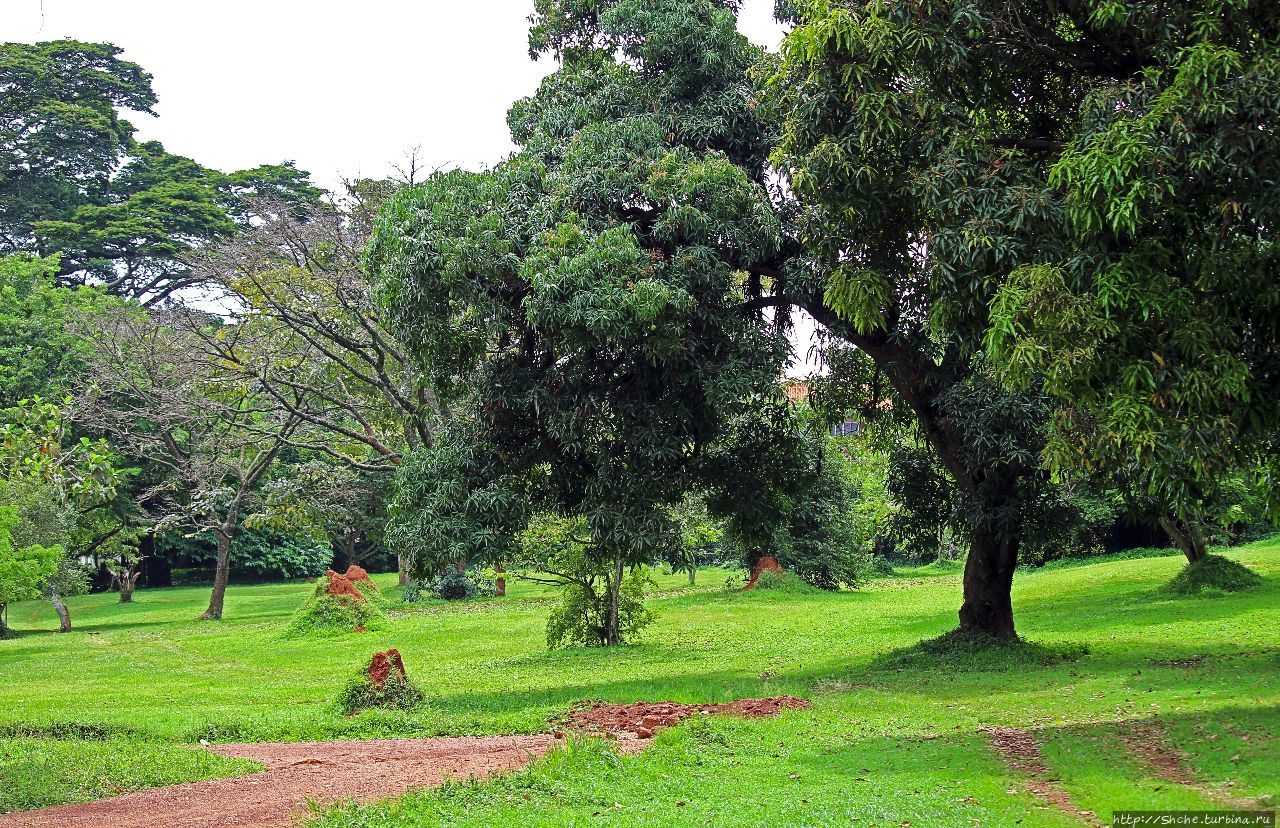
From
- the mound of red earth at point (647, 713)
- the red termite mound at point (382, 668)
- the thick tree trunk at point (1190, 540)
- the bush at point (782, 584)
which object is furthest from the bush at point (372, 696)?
the bush at point (782, 584)

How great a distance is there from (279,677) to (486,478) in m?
6.71

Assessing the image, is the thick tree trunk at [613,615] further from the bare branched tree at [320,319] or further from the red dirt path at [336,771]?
the red dirt path at [336,771]

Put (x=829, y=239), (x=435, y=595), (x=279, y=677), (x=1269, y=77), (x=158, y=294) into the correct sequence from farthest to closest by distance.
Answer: (x=158, y=294) → (x=435, y=595) → (x=279, y=677) → (x=829, y=239) → (x=1269, y=77)

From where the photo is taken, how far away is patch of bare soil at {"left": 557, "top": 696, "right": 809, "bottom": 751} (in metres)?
10.9

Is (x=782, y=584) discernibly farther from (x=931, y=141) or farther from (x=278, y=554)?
(x=278, y=554)

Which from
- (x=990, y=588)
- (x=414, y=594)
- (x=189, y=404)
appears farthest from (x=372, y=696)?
(x=414, y=594)

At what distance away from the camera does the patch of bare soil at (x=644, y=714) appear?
35.9ft

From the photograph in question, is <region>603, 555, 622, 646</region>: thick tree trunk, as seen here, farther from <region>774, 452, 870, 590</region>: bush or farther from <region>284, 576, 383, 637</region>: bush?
<region>774, 452, 870, 590</region>: bush

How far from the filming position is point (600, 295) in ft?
41.5

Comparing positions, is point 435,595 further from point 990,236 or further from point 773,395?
point 990,236

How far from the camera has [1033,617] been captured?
20.6 metres

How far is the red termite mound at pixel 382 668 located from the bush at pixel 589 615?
5.82 metres

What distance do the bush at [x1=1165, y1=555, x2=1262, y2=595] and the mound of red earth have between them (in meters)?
11.4

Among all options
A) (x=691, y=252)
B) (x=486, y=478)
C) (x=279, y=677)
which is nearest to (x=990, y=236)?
(x=691, y=252)
